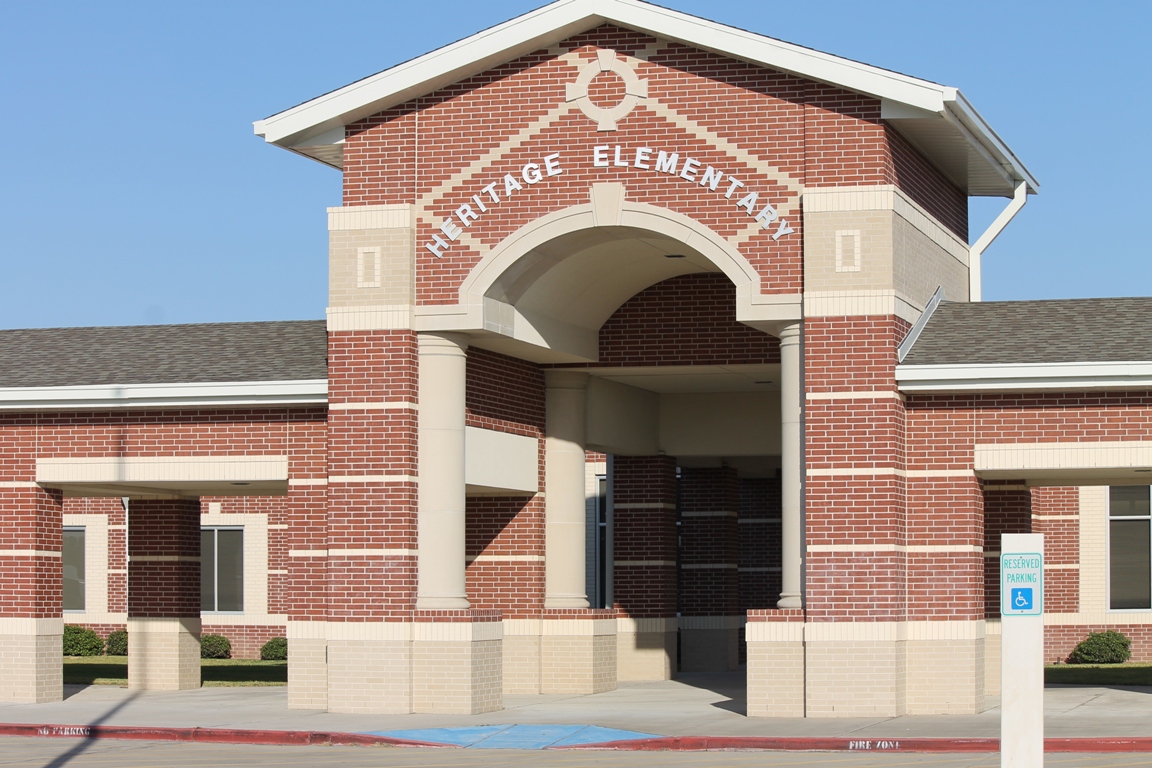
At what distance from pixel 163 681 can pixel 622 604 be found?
303 inches

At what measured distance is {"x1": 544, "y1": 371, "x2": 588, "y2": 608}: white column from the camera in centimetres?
2586

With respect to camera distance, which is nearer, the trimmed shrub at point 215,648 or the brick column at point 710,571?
the brick column at point 710,571

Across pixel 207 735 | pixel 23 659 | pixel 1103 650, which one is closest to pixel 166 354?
pixel 23 659

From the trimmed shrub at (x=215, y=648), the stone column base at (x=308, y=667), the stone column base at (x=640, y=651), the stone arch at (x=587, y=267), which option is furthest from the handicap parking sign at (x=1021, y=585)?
the trimmed shrub at (x=215, y=648)

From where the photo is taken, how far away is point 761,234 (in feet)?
70.2

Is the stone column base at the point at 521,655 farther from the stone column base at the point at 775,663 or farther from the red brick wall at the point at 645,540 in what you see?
the stone column base at the point at 775,663

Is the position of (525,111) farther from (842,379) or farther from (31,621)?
(31,621)

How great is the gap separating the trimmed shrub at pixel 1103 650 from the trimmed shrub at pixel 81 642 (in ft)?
73.3

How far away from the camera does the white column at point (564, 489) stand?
25859mm

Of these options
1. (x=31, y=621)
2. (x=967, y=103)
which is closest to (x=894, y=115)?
(x=967, y=103)

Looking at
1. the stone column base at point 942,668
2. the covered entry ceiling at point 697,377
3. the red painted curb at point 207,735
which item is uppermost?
the covered entry ceiling at point 697,377

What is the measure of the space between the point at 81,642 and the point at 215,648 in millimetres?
3312

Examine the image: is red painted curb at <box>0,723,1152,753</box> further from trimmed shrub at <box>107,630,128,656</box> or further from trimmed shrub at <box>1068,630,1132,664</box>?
trimmed shrub at <box>107,630,128,656</box>

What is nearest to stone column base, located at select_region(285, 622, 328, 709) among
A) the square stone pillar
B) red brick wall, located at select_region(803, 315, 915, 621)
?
the square stone pillar
